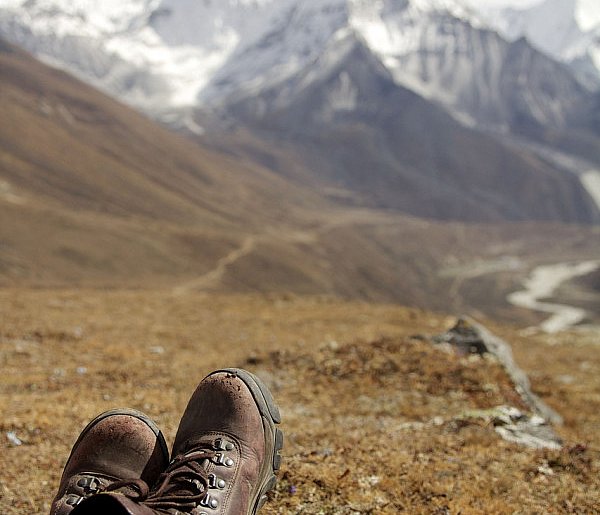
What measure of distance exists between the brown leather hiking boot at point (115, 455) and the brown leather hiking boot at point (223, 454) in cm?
26

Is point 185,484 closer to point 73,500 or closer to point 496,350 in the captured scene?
point 73,500

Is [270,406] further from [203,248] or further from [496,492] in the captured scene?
[203,248]

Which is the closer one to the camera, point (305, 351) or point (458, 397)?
point (458, 397)

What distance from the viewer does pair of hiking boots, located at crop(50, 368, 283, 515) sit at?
4617mm

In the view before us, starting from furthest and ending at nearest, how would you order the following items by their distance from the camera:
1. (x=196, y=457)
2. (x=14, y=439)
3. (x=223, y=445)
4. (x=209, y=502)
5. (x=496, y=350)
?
(x=496, y=350) → (x=14, y=439) → (x=223, y=445) → (x=196, y=457) → (x=209, y=502)

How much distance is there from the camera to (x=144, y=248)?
344 ft

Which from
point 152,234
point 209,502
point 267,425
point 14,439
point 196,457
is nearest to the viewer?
point 209,502

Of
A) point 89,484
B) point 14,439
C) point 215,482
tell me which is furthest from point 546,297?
point 89,484

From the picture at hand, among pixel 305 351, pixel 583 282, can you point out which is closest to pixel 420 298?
pixel 583 282

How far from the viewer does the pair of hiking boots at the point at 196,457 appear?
4617mm

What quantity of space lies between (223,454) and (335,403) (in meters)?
6.25

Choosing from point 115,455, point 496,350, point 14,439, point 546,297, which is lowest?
point 546,297

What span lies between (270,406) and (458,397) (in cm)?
630

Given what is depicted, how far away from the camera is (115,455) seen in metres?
5.18
